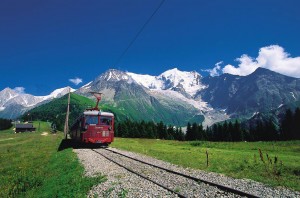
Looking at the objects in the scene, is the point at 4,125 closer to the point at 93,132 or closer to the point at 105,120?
the point at 105,120

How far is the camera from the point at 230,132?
4756 inches

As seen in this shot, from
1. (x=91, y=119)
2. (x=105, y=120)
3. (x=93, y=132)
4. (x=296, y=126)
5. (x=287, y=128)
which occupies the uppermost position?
(x=91, y=119)

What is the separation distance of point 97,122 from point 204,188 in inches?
932

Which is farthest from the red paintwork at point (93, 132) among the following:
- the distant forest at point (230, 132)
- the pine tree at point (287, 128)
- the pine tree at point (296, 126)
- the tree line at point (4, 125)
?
the tree line at point (4, 125)

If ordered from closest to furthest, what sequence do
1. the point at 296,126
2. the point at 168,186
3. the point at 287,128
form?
the point at 168,186 → the point at 296,126 → the point at 287,128

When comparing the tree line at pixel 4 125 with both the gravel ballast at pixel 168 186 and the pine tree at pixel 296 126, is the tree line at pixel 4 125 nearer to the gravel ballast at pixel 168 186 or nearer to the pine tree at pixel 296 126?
the pine tree at pixel 296 126

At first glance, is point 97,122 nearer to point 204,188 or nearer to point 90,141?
point 90,141

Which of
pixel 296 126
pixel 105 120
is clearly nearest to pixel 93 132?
pixel 105 120

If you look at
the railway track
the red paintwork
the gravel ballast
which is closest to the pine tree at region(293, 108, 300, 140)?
the red paintwork

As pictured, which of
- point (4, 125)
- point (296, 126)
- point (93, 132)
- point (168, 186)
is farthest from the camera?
point (4, 125)

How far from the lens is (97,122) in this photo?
34938 mm

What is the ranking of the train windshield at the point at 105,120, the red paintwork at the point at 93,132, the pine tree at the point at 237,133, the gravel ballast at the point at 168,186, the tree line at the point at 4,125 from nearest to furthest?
the gravel ballast at the point at 168,186 < the red paintwork at the point at 93,132 < the train windshield at the point at 105,120 < the pine tree at the point at 237,133 < the tree line at the point at 4,125

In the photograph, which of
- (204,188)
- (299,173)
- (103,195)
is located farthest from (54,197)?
(299,173)

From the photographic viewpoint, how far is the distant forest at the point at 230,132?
10688 cm
